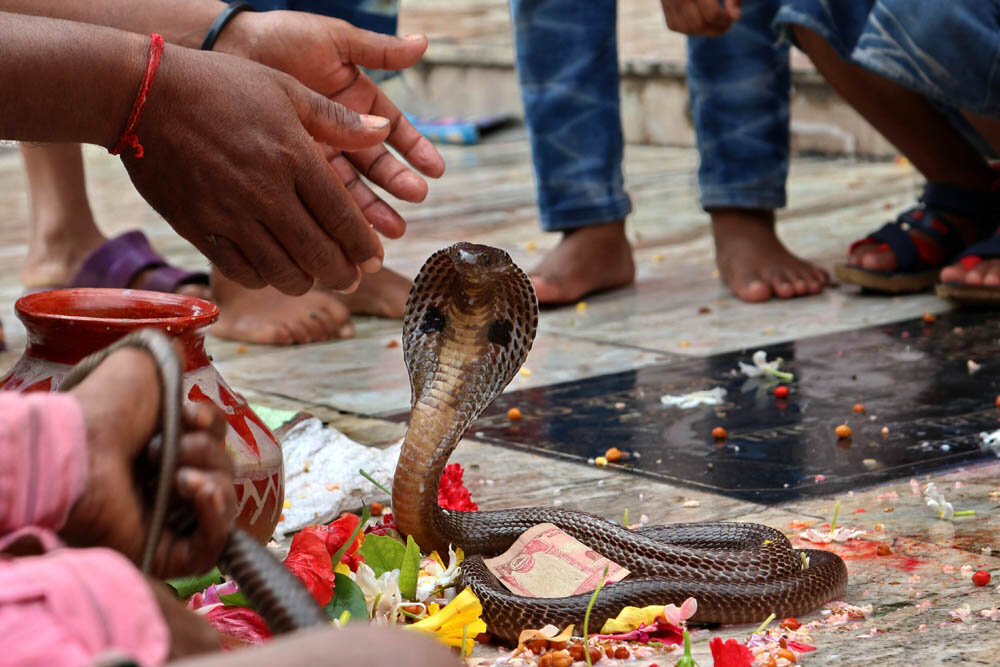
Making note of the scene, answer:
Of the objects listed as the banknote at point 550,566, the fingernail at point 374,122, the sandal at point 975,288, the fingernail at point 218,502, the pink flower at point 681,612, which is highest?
the fingernail at point 374,122

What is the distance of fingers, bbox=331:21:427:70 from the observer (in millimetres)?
2186

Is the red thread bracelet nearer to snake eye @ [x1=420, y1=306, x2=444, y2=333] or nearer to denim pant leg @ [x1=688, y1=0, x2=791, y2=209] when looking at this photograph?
snake eye @ [x1=420, y1=306, x2=444, y2=333]

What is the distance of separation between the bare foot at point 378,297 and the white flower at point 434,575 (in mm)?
2021

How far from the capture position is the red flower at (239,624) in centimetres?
149

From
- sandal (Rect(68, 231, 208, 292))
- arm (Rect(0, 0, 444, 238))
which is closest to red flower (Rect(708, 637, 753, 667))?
arm (Rect(0, 0, 444, 238))

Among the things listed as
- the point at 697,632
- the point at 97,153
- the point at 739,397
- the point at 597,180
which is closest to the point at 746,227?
the point at 597,180

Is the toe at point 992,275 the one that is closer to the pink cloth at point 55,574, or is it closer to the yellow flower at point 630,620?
the yellow flower at point 630,620

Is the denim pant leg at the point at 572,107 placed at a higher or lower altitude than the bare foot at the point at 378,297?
higher

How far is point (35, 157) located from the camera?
13.2ft

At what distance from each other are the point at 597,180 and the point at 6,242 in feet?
8.45

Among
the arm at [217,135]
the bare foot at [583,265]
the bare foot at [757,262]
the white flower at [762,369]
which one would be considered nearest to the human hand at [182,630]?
the arm at [217,135]

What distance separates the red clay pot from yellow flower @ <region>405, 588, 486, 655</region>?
30cm

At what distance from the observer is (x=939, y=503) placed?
2.02m

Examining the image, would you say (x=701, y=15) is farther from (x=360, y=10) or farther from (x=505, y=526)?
(x=505, y=526)
